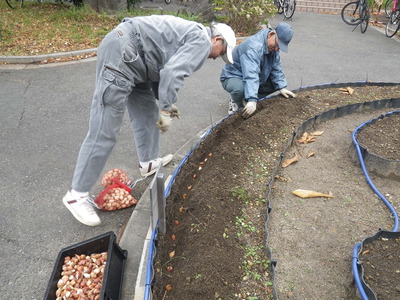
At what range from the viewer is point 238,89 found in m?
4.49

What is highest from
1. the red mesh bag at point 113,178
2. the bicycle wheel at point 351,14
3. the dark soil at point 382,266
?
the dark soil at point 382,266

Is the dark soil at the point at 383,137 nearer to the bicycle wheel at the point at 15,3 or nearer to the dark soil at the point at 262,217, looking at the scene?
the dark soil at the point at 262,217

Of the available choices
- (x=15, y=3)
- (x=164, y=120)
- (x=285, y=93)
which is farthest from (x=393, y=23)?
(x=15, y=3)

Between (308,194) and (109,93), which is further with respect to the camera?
(308,194)

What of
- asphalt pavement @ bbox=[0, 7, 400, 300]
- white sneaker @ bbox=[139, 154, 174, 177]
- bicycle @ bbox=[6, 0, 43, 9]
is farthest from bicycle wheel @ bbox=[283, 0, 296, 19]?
white sneaker @ bbox=[139, 154, 174, 177]

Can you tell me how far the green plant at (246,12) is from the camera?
8.38 metres

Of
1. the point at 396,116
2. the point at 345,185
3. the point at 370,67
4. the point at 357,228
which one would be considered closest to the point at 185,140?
the point at 345,185

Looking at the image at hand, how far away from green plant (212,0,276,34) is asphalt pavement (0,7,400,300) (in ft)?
4.27

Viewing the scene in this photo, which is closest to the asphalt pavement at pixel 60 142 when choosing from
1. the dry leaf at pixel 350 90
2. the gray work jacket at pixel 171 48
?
the dry leaf at pixel 350 90

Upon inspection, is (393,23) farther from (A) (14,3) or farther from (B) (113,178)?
(A) (14,3)

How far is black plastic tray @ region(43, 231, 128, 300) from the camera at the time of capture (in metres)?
2.03

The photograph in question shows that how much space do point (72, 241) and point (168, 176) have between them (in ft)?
3.70

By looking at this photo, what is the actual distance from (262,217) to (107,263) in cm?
132

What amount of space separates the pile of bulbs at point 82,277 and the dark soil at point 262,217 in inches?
14.0
